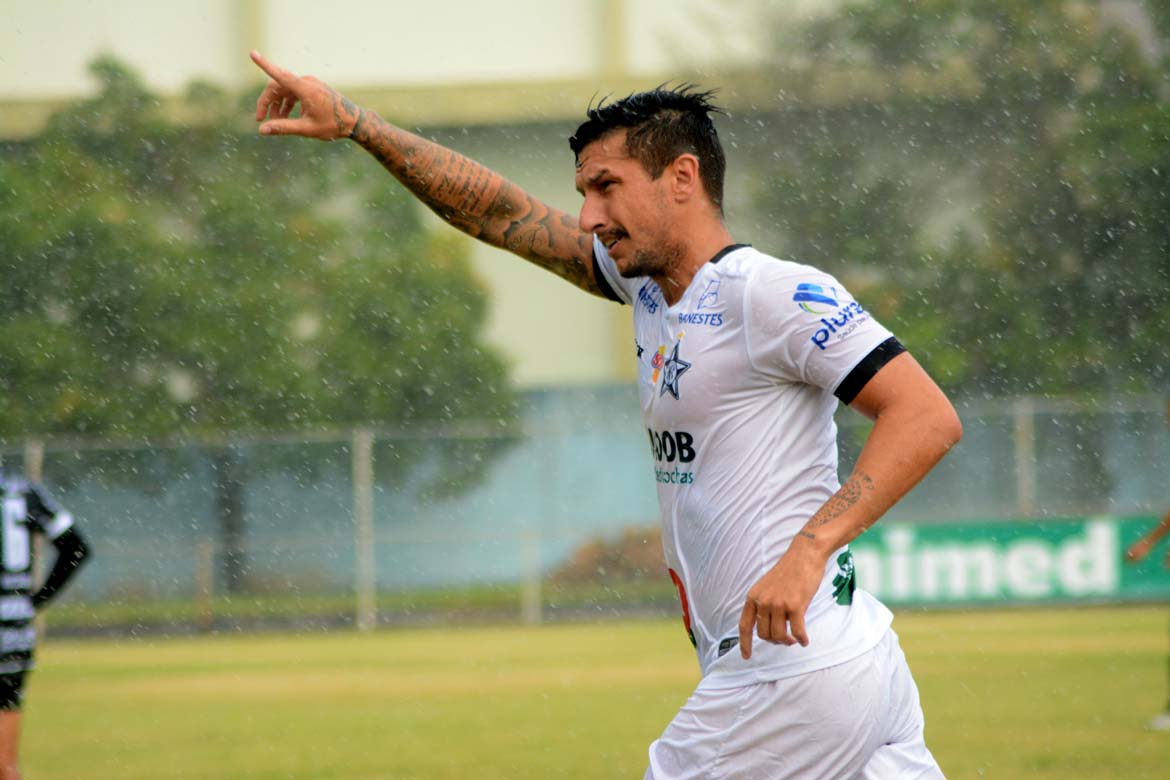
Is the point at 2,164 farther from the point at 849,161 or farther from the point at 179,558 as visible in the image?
the point at 849,161

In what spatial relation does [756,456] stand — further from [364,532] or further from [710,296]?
[364,532]

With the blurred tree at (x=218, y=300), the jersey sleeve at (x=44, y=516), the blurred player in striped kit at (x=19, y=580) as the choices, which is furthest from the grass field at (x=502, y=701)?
→ the blurred tree at (x=218, y=300)

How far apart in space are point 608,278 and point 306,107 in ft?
2.81

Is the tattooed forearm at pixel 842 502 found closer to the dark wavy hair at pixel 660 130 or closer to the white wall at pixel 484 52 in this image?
the dark wavy hair at pixel 660 130

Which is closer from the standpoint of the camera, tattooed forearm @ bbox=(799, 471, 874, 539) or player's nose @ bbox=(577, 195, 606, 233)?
tattooed forearm @ bbox=(799, 471, 874, 539)

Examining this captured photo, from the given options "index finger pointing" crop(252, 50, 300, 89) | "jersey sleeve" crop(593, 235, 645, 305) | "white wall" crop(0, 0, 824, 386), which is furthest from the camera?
"white wall" crop(0, 0, 824, 386)

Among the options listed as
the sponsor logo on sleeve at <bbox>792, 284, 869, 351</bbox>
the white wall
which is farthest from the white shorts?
the white wall

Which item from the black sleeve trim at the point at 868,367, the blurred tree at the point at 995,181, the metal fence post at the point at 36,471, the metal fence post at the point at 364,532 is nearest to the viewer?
the black sleeve trim at the point at 868,367

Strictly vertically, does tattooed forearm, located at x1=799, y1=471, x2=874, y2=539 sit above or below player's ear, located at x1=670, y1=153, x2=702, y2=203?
below

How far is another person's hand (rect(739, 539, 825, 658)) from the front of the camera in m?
3.05

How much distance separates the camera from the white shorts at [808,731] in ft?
10.8

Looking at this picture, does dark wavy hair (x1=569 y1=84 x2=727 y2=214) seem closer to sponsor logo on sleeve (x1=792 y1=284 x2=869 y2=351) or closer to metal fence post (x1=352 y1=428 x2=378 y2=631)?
sponsor logo on sleeve (x1=792 y1=284 x2=869 y2=351)

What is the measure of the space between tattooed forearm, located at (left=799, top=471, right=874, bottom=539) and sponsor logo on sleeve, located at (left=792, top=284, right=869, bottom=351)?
272mm

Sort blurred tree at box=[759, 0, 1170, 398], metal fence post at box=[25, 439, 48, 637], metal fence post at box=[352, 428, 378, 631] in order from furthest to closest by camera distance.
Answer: blurred tree at box=[759, 0, 1170, 398], metal fence post at box=[352, 428, 378, 631], metal fence post at box=[25, 439, 48, 637]
